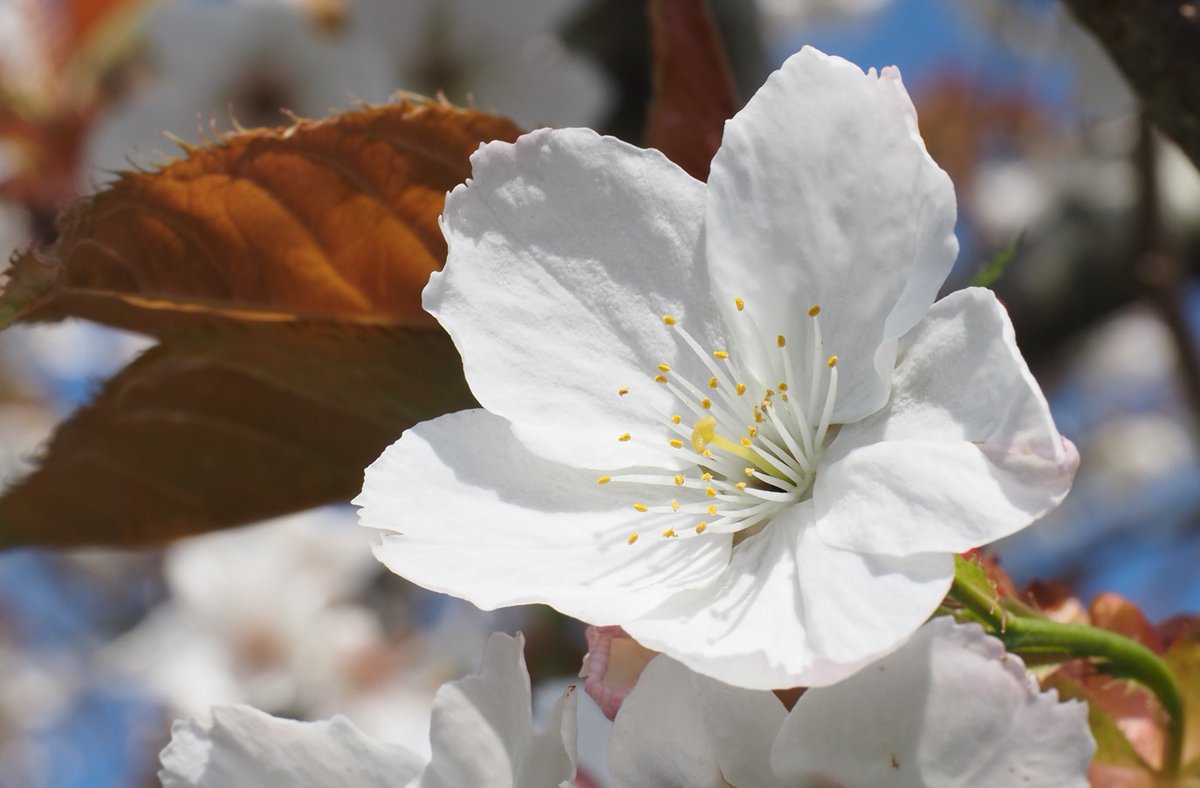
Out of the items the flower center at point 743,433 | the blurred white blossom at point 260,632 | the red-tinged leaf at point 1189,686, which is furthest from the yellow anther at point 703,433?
the blurred white blossom at point 260,632

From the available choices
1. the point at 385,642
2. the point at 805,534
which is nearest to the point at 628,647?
the point at 805,534

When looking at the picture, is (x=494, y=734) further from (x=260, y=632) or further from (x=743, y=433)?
(x=260, y=632)

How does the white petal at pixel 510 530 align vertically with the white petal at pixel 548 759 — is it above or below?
above

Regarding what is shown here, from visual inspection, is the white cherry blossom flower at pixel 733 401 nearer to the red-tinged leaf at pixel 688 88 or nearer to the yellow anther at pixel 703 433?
the yellow anther at pixel 703 433

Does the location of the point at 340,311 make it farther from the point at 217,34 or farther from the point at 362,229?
the point at 217,34

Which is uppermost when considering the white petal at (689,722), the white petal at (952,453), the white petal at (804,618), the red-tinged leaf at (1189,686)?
the white petal at (952,453)

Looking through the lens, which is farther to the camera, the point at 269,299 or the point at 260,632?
the point at 260,632

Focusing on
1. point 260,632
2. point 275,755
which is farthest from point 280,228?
point 260,632
